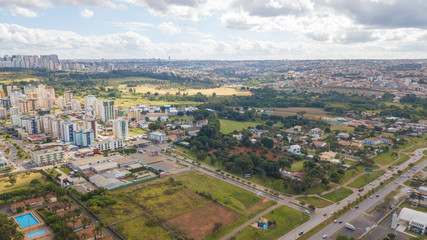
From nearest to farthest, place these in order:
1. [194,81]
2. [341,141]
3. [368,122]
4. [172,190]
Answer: [172,190] → [341,141] → [368,122] → [194,81]

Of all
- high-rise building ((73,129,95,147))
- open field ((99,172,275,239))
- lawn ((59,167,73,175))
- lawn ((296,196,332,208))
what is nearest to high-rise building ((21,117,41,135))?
high-rise building ((73,129,95,147))

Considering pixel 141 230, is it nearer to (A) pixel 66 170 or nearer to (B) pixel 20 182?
(B) pixel 20 182

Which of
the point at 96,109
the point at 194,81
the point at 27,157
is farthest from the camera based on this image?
the point at 194,81

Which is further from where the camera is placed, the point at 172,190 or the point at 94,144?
the point at 94,144

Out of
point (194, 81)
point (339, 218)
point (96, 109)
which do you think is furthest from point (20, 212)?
point (194, 81)

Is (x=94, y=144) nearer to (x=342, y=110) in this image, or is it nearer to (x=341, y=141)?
(x=341, y=141)

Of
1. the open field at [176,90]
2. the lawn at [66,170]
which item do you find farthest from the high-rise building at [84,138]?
the open field at [176,90]

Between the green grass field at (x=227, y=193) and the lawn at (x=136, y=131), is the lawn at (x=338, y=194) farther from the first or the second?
the lawn at (x=136, y=131)
